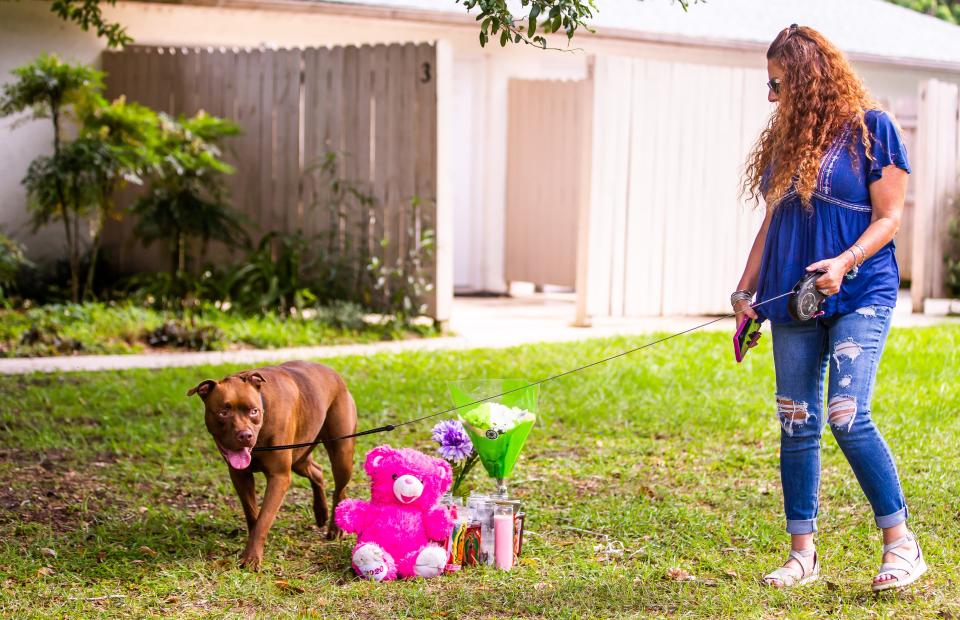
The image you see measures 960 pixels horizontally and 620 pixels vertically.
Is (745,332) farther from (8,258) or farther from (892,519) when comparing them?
(8,258)

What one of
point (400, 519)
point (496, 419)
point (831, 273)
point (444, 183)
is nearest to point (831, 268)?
point (831, 273)

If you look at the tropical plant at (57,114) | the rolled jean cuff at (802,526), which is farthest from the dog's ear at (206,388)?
the tropical plant at (57,114)

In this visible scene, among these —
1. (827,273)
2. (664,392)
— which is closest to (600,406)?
(664,392)

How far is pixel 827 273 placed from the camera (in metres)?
4.04

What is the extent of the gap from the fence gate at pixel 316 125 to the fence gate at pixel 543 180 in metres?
3.26

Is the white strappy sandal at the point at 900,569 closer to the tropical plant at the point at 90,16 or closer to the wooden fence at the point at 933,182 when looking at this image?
the tropical plant at the point at 90,16

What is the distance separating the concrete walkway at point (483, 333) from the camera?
8805 mm

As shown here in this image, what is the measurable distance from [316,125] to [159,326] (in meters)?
2.49

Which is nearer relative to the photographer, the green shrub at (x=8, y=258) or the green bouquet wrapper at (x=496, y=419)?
the green bouquet wrapper at (x=496, y=419)

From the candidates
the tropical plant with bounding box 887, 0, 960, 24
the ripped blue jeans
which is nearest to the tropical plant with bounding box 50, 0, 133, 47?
the ripped blue jeans

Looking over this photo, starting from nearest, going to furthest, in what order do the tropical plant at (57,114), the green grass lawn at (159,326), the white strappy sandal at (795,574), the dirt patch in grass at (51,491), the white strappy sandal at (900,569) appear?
1. the white strappy sandal at (900,569)
2. the white strappy sandal at (795,574)
3. the dirt patch in grass at (51,491)
4. the green grass lawn at (159,326)
5. the tropical plant at (57,114)

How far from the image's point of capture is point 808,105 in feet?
13.9

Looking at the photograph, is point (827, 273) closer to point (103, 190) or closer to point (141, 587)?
point (141, 587)

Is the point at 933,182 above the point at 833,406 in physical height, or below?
above
